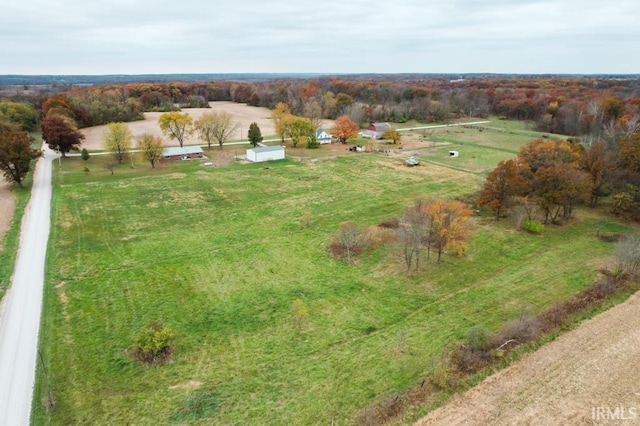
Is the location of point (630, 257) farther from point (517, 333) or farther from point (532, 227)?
point (517, 333)

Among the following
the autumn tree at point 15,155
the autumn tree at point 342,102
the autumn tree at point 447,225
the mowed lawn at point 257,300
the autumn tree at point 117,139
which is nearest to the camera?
the mowed lawn at point 257,300

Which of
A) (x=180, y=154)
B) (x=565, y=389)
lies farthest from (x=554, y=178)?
(x=180, y=154)

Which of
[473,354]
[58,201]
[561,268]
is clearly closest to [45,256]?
[58,201]

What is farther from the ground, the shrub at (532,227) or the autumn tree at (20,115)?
the autumn tree at (20,115)

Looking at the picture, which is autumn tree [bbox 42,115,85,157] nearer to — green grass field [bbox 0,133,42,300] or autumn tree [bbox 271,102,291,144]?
green grass field [bbox 0,133,42,300]

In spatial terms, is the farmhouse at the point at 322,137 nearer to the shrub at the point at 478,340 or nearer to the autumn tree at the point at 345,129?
the autumn tree at the point at 345,129

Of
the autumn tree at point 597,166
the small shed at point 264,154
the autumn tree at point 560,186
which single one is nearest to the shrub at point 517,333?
the autumn tree at point 560,186

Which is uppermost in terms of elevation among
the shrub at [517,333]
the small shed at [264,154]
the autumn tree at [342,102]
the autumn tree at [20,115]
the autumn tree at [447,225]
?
the autumn tree at [342,102]
